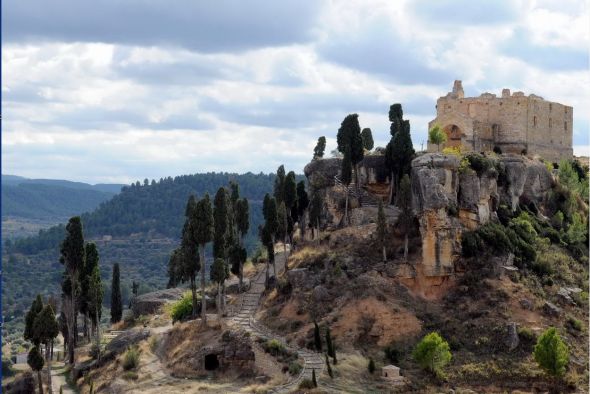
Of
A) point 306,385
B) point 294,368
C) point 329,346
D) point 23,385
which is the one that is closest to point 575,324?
point 329,346

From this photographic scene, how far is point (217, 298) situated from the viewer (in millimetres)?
57688

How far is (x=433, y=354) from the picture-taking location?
4569cm

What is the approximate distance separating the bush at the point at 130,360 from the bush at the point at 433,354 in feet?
48.0

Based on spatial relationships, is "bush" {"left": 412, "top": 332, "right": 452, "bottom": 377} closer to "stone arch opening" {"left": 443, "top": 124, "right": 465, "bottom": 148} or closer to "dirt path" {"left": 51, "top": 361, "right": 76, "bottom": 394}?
"dirt path" {"left": 51, "top": 361, "right": 76, "bottom": 394}

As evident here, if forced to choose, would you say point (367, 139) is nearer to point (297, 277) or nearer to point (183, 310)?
point (297, 277)

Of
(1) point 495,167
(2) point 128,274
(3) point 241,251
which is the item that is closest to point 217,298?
(3) point 241,251

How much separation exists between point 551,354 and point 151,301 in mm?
29207

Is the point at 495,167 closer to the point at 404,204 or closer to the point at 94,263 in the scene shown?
the point at 404,204

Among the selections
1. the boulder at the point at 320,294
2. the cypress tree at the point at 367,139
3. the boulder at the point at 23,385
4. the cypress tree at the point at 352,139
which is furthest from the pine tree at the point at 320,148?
the boulder at the point at 23,385

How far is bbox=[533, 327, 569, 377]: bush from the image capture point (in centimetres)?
4497

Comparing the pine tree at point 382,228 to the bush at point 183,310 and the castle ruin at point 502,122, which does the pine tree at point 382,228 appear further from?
the castle ruin at point 502,122

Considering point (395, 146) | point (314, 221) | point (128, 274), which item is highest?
point (395, 146)

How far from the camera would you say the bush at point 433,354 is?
150 feet

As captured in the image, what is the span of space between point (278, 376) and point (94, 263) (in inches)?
630
